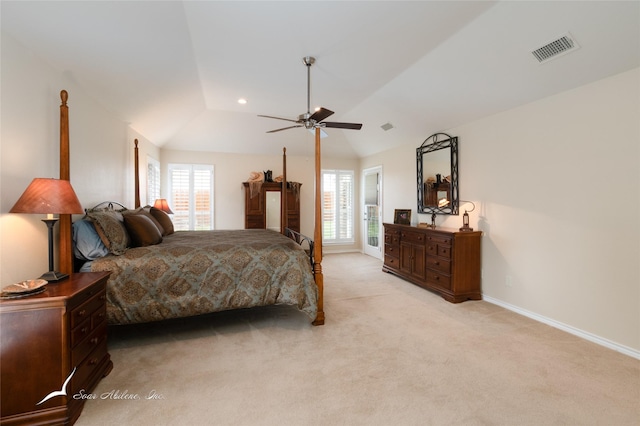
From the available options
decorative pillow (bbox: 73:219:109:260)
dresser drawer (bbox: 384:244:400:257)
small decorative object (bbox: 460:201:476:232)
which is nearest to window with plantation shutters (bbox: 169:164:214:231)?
decorative pillow (bbox: 73:219:109:260)

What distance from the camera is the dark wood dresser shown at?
12.5 feet

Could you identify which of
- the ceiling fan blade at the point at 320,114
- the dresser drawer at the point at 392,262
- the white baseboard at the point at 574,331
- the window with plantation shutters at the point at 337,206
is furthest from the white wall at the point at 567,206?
the window with plantation shutters at the point at 337,206

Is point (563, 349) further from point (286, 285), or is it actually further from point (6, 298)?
point (6, 298)

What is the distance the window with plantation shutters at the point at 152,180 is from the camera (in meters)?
5.25

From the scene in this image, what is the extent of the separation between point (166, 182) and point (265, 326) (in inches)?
178

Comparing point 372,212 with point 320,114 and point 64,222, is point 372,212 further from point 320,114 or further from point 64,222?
point 64,222

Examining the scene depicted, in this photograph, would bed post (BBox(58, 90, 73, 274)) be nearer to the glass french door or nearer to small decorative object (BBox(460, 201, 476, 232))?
small decorative object (BBox(460, 201, 476, 232))

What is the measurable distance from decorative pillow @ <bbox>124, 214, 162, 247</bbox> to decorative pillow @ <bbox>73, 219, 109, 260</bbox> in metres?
0.33

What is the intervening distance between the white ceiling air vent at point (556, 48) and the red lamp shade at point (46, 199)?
397cm

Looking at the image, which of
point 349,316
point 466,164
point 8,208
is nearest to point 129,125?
point 8,208

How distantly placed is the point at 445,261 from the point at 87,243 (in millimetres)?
4025

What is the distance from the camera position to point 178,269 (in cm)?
265

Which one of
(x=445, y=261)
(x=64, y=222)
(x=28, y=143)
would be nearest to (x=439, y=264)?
(x=445, y=261)

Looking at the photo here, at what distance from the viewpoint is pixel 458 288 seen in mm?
3785
